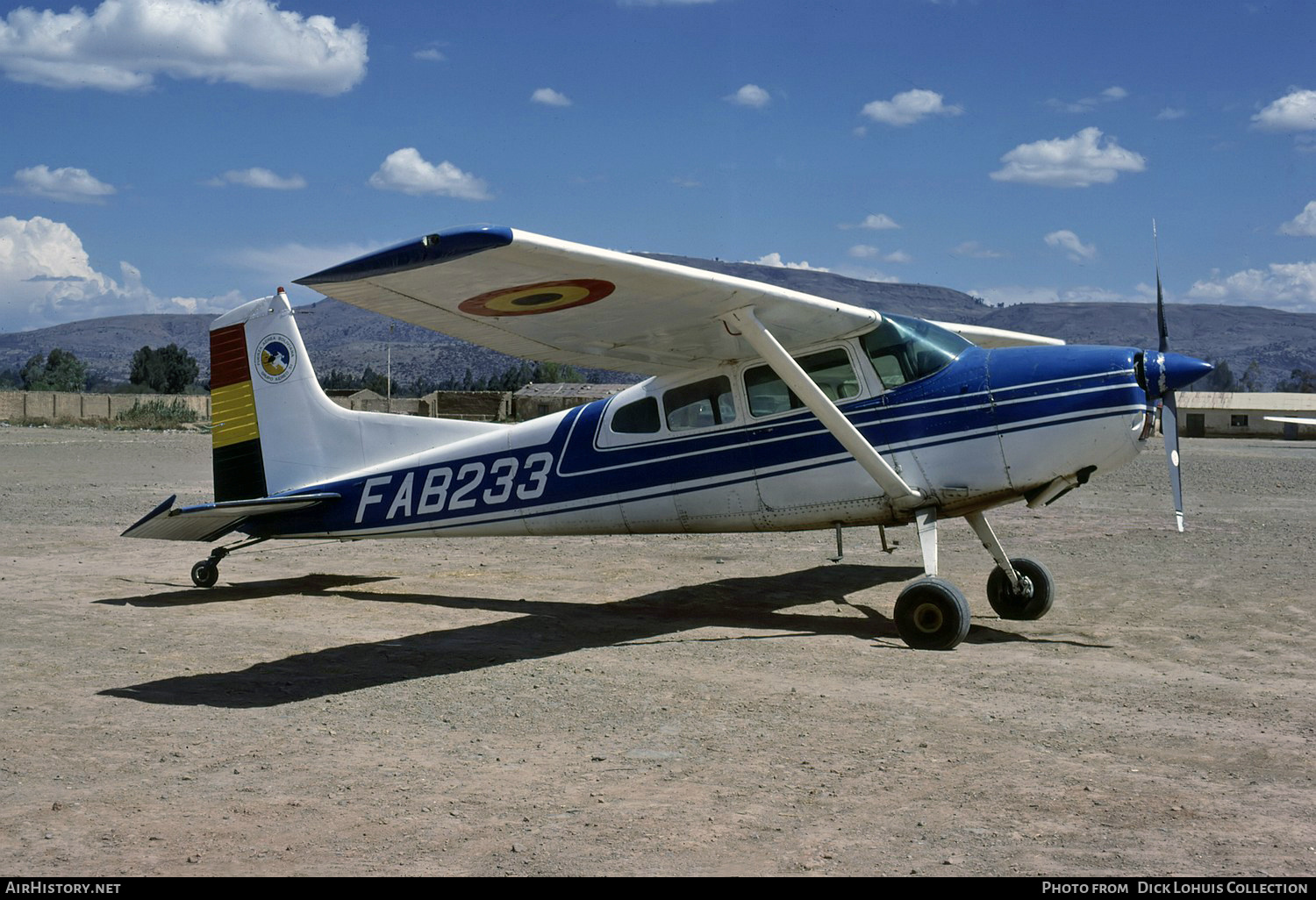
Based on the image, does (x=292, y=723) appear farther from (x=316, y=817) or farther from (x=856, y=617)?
(x=856, y=617)

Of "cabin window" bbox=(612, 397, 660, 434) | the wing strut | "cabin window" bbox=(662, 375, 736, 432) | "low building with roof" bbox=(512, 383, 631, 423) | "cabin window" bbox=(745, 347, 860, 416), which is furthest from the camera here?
"low building with roof" bbox=(512, 383, 631, 423)

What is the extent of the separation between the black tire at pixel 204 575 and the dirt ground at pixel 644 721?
0.19m

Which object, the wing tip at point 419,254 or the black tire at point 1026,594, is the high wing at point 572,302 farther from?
the black tire at point 1026,594

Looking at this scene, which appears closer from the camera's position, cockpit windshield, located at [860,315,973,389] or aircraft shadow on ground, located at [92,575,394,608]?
cockpit windshield, located at [860,315,973,389]

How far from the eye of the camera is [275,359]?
38.7 ft

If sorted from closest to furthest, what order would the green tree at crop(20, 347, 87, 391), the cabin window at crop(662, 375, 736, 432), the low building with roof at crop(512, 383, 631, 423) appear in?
1. the cabin window at crop(662, 375, 736, 432)
2. the low building with roof at crop(512, 383, 631, 423)
3. the green tree at crop(20, 347, 87, 391)

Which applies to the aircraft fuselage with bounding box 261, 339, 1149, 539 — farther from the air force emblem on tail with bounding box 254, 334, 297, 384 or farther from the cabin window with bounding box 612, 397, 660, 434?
the air force emblem on tail with bounding box 254, 334, 297, 384

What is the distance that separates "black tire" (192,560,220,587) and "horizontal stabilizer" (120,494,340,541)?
11.9 inches

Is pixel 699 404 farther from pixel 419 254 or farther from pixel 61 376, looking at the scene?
pixel 61 376

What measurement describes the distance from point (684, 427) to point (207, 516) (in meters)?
4.78

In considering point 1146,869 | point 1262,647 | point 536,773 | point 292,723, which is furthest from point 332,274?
point 1262,647

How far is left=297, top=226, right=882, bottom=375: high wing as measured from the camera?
672cm

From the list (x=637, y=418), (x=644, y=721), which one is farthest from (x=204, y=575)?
(x=644, y=721)

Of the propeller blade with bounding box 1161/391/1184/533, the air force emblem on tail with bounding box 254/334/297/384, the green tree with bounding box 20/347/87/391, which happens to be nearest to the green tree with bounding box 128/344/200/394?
the green tree with bounding box 20/347/87/391
